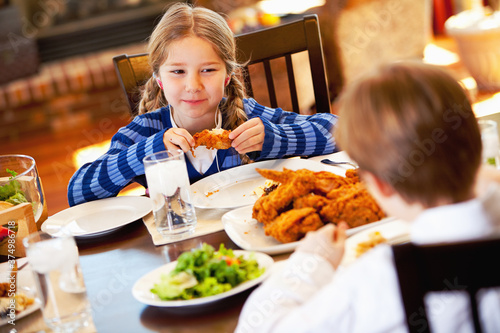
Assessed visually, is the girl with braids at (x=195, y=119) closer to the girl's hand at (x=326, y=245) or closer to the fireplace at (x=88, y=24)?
the girl's hand at (x=326, y=245)

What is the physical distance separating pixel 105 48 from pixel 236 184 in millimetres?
5095

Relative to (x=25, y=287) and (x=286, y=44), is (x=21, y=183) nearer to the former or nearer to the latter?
(x=25, y=287)

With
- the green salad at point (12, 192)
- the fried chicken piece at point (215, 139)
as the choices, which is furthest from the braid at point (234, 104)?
→ the green salad at point (12, 192)

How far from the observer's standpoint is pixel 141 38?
6.10 metres

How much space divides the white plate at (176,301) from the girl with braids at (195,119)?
522 millimetres

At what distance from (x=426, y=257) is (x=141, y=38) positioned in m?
5.89

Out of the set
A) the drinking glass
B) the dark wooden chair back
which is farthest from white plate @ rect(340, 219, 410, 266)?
the dark wooden chair back

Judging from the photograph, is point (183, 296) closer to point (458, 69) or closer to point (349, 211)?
point (349, 211)

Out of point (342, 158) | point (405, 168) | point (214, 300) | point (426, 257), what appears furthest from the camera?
point (342, 158)

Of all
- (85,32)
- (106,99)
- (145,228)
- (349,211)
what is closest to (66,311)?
(145,228)

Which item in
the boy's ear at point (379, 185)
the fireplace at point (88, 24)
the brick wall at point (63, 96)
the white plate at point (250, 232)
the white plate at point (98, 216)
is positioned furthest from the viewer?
the fireplace at point (88, 24)

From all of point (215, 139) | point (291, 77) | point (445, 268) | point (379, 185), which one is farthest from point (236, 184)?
point (445, 268)

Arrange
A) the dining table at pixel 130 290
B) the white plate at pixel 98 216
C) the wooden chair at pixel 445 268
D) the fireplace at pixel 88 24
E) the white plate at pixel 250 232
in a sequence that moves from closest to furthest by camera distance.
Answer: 1. the wooden chair at pixel 445 268
2. the dining table at pixel 130 290
3. the white plate at pixel 250 232
4. the white plate at pixel 98 216
5. the fireplace at pixel 88 24

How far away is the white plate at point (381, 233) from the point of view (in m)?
0.90
